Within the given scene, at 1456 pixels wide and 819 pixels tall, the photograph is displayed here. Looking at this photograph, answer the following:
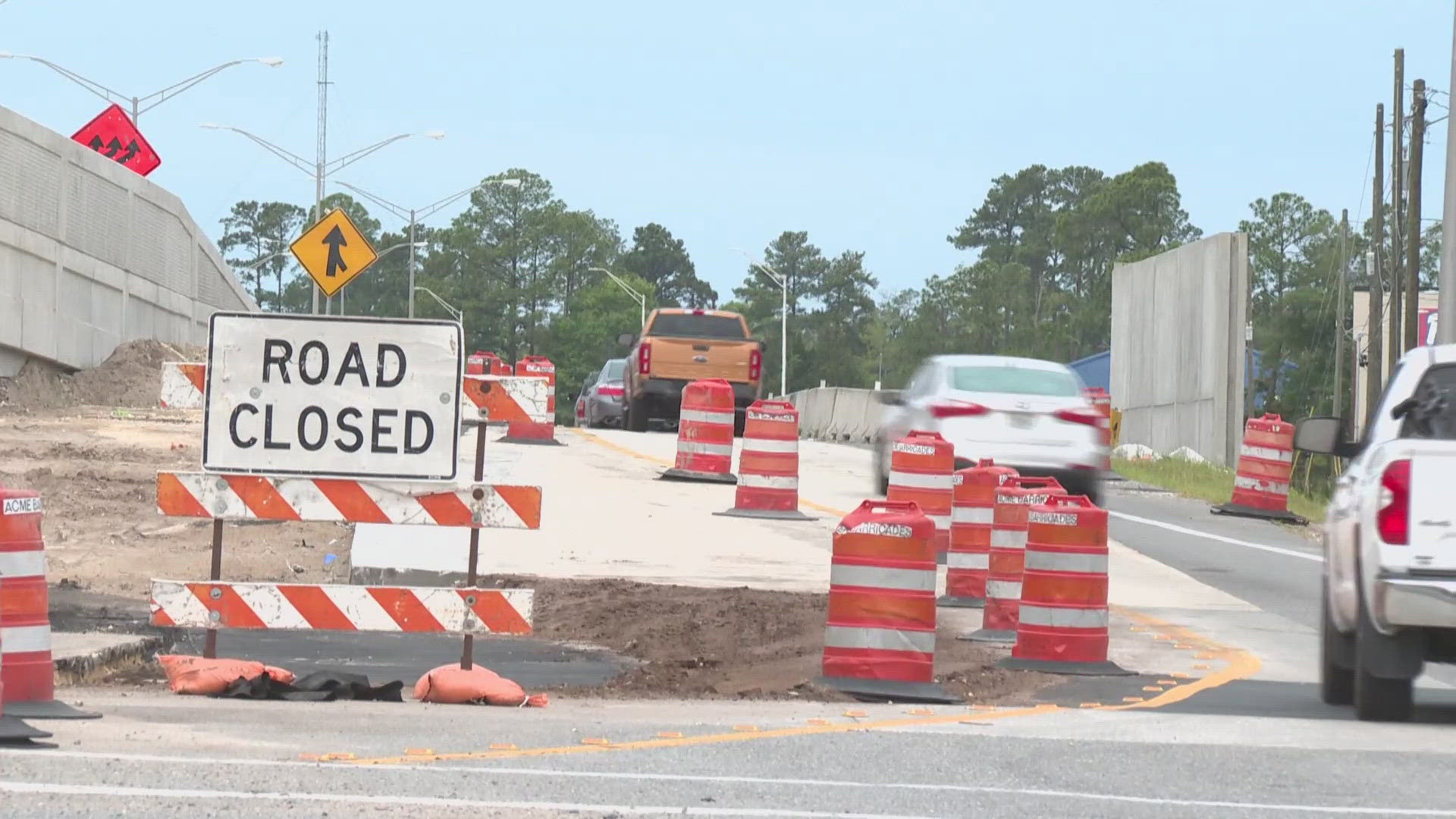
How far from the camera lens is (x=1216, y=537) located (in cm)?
2322

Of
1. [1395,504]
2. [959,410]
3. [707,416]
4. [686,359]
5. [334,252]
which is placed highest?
[334,252]

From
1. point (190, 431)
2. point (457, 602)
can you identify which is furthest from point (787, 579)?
point (190, 431)

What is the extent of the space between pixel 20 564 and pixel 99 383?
26.8m

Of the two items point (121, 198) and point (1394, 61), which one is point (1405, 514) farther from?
point (1394, 61)

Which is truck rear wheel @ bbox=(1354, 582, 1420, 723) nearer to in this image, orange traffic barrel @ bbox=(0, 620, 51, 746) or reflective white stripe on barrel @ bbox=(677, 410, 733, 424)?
orange traffic barrel @ bbox=(0, 620, 51, 746)

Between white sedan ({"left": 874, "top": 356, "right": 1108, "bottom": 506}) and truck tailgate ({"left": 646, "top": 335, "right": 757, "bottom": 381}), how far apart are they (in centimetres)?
1736

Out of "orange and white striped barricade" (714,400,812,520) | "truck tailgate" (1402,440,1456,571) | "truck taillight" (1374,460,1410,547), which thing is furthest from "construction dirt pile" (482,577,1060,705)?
"orange and white striped barricade" (714,400,812,520)

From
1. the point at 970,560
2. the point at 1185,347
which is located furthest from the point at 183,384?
the point at 1185,347

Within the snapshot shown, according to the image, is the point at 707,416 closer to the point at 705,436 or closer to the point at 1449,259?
the point at 705,436

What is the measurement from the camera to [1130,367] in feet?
168

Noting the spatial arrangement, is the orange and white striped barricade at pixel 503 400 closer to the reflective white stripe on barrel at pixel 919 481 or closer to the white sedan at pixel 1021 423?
the reflective white stripe on barrel at pixel 919 481

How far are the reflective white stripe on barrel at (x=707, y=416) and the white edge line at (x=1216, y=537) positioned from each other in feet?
15.2

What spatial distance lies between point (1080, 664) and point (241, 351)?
15.8 ft

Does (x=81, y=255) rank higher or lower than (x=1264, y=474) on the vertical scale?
higher
